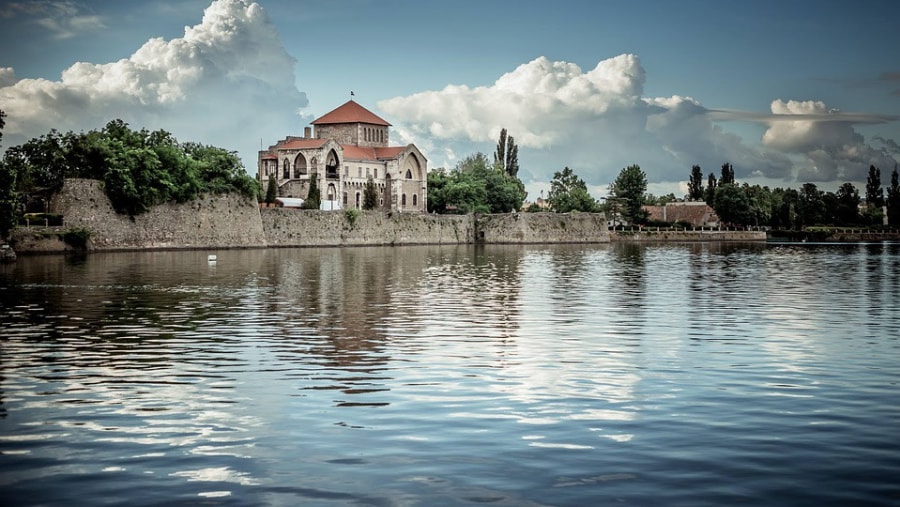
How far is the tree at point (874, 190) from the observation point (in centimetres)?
16400

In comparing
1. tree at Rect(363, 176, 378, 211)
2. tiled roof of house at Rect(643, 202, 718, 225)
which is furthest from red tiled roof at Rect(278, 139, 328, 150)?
tiled roof of house at Rect(643, 202, 718, 225)

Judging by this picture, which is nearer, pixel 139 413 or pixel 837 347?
pixel 139 413

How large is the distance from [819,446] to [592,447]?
235cm

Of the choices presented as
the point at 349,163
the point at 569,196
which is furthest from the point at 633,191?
the point at 349,163

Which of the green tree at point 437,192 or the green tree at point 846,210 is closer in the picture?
the green tree at point 437,192

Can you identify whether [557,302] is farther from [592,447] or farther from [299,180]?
[299,180]

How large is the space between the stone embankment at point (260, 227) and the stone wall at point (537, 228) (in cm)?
11

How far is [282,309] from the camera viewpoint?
23812 mm

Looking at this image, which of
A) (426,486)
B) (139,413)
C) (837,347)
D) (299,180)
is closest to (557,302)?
Answer: (837,347)

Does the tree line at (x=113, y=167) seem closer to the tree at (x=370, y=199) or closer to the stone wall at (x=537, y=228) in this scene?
the tree at (x=370, y=199)

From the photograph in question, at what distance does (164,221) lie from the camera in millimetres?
65188

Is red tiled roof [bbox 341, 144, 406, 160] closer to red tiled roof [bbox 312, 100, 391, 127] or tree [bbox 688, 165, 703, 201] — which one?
red tiled roof [bbox 312, 100, 391, 127]

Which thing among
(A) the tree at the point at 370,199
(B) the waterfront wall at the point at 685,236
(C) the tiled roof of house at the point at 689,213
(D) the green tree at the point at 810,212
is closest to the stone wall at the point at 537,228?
(B) the waterfront wall at the point at 685,236

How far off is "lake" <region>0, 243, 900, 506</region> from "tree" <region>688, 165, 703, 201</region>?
135 metres
